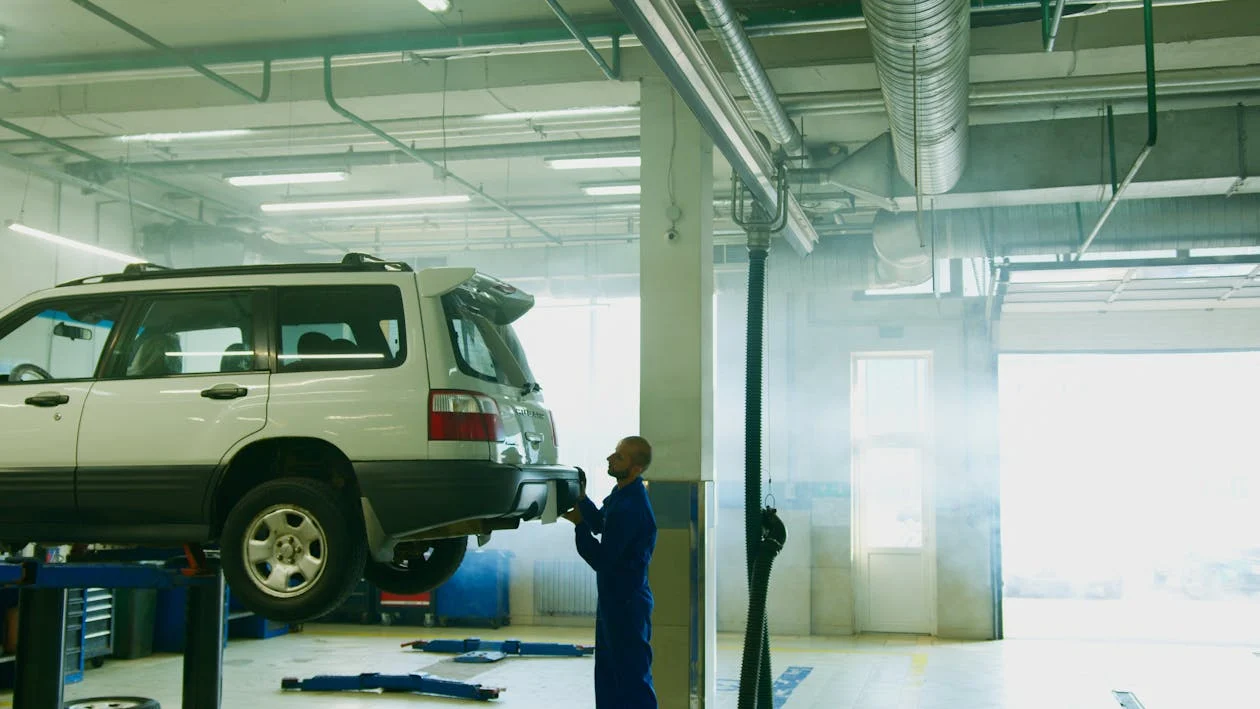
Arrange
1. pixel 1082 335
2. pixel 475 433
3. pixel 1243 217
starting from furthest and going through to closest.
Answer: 1. pixel 1082 335
2. pixel 1243 217
3. pixel 475 433

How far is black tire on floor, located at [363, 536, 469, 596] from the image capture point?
18.7ft

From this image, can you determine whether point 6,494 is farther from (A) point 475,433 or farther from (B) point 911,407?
(B) point 911,407

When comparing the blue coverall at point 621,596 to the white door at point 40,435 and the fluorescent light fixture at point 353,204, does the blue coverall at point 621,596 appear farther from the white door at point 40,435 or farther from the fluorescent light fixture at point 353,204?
the fluorescent light fixture at point 353,204

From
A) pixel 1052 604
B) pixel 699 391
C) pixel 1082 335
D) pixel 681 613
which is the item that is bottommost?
pixel 1052 604

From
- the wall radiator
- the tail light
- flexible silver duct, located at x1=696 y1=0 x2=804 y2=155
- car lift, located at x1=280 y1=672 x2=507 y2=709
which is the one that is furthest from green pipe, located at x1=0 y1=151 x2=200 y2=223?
the tail light

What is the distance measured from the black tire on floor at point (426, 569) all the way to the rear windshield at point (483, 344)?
92 centimetres

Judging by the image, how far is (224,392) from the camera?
16.1ft

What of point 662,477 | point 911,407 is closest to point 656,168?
point 662,477

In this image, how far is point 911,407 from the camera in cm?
1551

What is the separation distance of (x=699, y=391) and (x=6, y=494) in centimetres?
471

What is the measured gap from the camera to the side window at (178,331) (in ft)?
16.8

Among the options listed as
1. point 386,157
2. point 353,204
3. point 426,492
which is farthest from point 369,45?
point 426,492

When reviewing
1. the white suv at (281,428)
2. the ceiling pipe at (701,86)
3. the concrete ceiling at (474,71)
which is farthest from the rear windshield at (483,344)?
the concrete ceiling at (474,71)

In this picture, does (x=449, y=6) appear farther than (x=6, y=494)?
Yes
